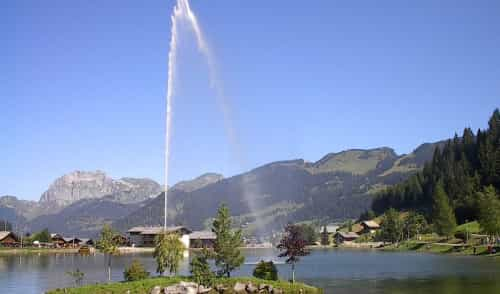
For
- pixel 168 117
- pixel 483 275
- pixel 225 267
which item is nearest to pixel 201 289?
pixel 225 267

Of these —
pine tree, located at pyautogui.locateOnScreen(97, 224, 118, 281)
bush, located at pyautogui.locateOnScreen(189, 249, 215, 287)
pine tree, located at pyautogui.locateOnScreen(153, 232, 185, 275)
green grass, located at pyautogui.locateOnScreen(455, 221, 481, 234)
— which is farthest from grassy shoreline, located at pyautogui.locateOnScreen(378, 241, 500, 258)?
pine tree, located at pyautogui.locateOnScreen(97, 224, 118, 281)

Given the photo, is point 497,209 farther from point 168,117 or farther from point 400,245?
point 168,117

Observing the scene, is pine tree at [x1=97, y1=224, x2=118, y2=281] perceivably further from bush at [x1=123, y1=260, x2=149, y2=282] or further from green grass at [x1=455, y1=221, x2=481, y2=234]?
green grass at [x1=455, y1=221, x2=481, y2=234]

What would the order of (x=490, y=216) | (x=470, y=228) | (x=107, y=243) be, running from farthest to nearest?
(x=470, y=228) < (x=490, y=216) < (x=107, y=243)

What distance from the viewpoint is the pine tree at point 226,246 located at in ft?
202

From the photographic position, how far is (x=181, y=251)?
62.8 m

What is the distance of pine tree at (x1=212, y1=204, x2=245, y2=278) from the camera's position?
61.6 meters

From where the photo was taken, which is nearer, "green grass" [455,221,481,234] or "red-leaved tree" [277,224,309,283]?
"red-leaved tree" [277,224,309,283]

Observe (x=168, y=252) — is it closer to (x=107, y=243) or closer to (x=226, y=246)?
(x=226, y=246)

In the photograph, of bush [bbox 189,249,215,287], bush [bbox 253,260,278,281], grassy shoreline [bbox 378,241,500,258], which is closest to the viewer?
bush [bbox 189,249,215,287]

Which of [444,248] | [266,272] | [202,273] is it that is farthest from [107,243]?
[444,248]

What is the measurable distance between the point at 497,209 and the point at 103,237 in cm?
9848

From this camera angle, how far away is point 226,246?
62.1 m

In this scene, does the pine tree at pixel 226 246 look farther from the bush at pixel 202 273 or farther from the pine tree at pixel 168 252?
the pine tree at pixel 168 252
